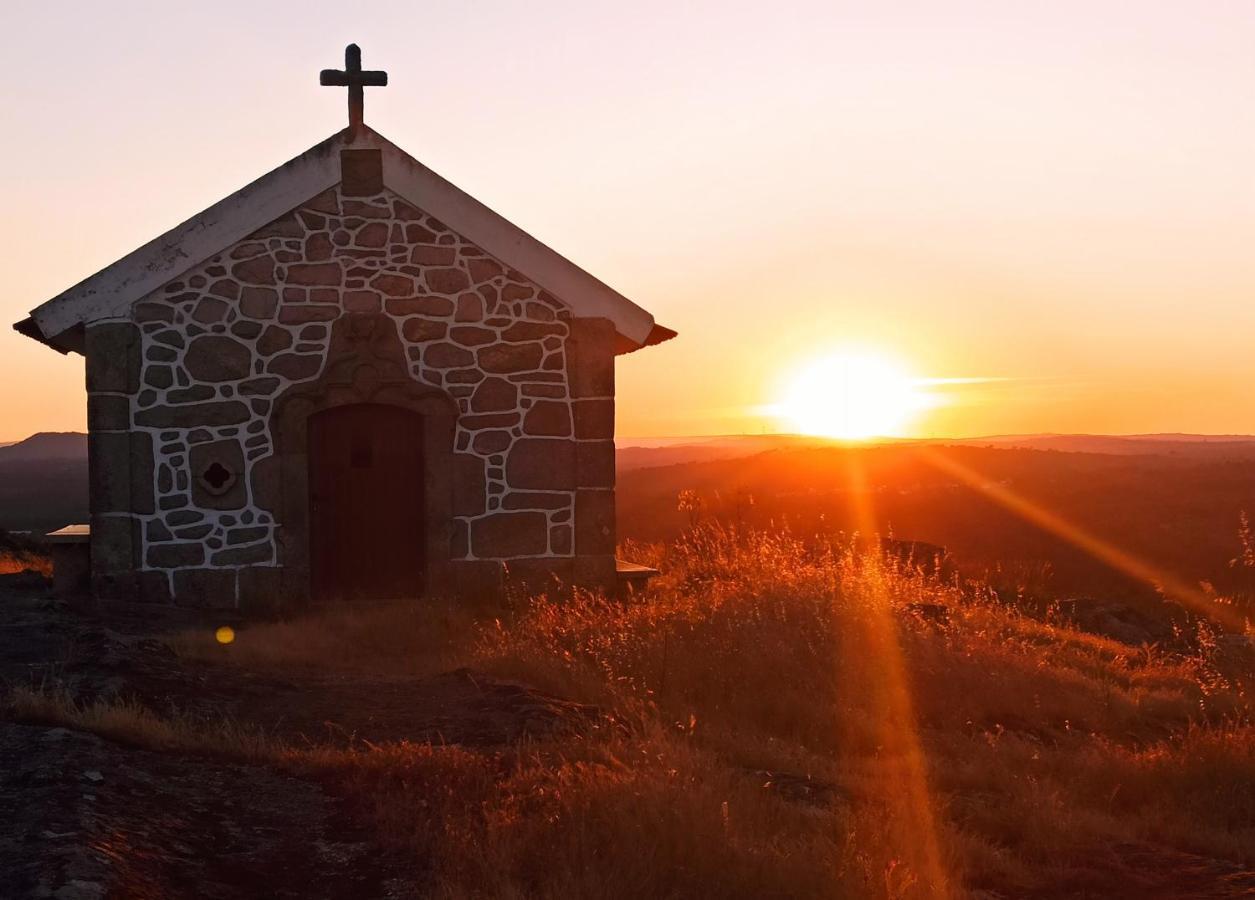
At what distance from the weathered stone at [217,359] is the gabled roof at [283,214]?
0.71 meters

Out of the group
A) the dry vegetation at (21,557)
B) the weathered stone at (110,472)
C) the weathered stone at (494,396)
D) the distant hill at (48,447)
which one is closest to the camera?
the weathered stone at (110,472)

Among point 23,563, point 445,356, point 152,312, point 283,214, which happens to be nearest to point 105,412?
point 152,312

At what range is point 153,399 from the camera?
37.2ft

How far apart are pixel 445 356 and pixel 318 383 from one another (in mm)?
1276

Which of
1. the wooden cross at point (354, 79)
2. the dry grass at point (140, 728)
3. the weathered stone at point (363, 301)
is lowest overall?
the dry grass at point (140, 728)

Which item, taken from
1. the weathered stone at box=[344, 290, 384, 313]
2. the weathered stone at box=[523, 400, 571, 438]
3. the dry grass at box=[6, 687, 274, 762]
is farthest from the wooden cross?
the dry grass at box=[6, 687, 274, 762]

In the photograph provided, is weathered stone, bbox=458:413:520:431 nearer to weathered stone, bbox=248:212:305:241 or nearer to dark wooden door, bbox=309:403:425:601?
dark wooden door, bbox=309:403:425:601

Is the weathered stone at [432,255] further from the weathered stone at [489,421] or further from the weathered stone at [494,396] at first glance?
the weathered stone at [489,421]

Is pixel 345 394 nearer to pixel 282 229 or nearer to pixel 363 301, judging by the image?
pixel 363 301

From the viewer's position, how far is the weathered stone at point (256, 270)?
11.5 metres

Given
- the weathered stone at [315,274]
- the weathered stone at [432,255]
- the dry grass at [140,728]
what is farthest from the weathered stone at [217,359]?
the dry grass at [140,728]

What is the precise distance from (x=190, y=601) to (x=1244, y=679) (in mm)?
9208

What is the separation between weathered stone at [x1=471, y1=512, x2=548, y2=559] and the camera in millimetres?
11875

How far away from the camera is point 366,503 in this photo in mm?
11766
